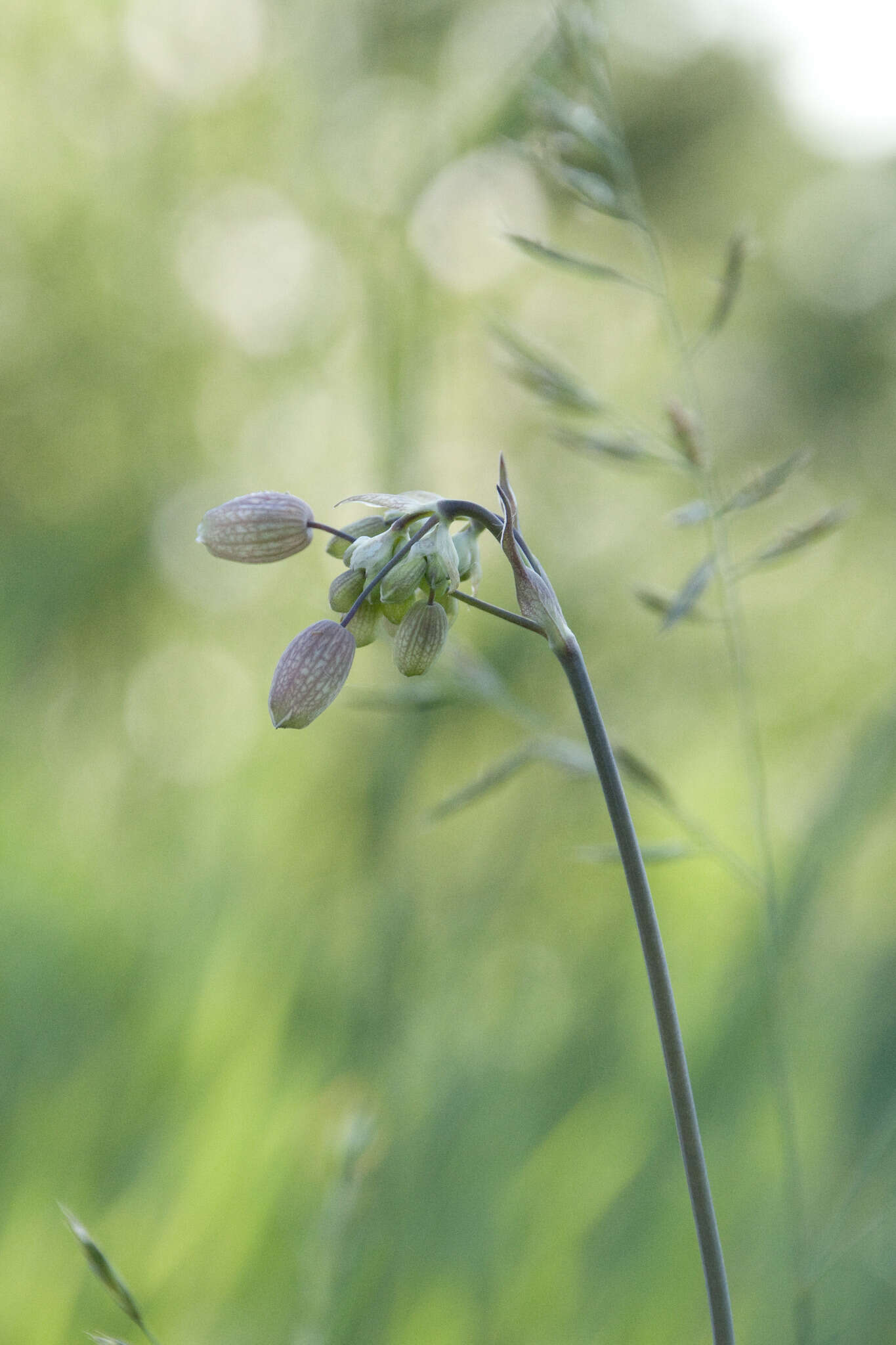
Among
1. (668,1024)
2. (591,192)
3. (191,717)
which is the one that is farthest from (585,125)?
(191,717)

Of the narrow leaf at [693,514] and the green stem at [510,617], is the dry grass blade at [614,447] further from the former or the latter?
the green stem at [510,617]

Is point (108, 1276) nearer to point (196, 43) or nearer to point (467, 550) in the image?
point (467, 550)

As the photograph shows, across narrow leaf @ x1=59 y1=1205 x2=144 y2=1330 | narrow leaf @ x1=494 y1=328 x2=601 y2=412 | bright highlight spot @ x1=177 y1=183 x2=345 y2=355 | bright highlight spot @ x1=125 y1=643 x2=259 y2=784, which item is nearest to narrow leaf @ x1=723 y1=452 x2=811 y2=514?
narrow leaf @ x1=494 y1=328 x2=601 y2=412

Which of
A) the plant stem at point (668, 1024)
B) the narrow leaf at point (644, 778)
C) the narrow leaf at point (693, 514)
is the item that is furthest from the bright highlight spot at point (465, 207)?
the plant stem at point (668, 1024)

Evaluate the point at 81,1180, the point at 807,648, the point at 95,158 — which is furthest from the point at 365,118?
the point at 95,158

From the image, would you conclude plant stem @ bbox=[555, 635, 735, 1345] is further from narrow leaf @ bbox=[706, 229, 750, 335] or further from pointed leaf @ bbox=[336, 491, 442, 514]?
narrow leaf @ bbox=[706, 229, 750, 335]
